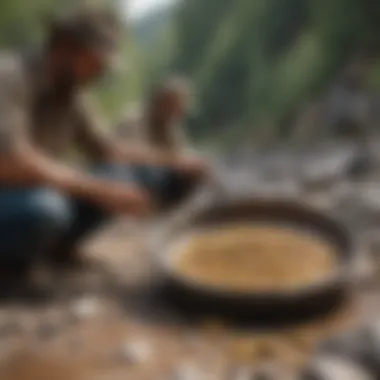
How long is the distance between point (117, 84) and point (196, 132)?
12.3 inches

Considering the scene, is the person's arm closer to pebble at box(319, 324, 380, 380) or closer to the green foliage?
pebble at box(319, 324, 380, 380)

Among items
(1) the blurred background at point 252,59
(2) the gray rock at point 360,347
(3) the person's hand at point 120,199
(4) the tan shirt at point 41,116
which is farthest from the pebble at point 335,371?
(1) the blurred background at point 252,59

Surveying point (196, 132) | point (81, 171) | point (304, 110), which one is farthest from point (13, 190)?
point (304, 110)

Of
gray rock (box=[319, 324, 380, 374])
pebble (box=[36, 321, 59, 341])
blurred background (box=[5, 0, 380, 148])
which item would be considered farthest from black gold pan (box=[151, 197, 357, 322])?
blurred background (box=[5, 0, 380, 148])

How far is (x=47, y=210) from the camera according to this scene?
2.18 meters

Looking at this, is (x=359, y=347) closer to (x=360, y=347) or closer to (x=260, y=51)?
(x=360, y=347)

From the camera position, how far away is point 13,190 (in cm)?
219

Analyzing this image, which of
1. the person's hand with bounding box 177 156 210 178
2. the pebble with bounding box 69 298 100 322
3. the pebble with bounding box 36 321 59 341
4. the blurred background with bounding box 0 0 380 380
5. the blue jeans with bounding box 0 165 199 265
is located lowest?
the pebble with bounding box 36 321 59 341

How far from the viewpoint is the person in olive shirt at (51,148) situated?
6.89ft

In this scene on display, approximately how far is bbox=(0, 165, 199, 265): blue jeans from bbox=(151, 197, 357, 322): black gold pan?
7.1 inches

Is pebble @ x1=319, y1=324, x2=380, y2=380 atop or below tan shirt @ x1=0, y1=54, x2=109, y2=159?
below

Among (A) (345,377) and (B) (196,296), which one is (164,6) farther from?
(A) (345,377)

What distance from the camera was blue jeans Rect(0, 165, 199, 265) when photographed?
2.17m

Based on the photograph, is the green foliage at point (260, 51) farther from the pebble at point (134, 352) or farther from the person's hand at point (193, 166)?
the pebble at point (134, 352)
